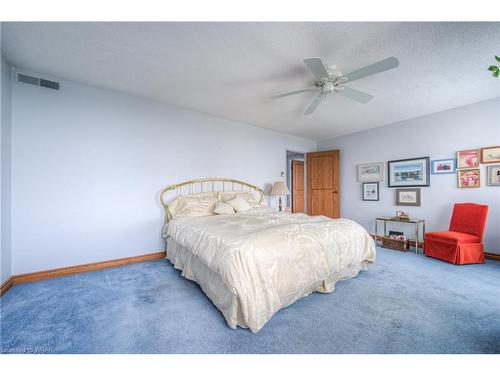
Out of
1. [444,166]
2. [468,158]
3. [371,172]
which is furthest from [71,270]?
[468,158]

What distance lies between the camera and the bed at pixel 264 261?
1551mm

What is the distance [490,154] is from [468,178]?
46 cm

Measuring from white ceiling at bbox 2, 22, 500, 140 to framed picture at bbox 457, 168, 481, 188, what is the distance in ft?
3.97

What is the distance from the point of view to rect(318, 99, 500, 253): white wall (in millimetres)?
3236

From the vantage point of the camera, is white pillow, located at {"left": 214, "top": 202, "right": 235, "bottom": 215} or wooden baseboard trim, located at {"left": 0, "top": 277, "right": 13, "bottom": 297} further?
white pillow, located at {"left": 214, "top": 202, "right": 235, "bottom": 215}

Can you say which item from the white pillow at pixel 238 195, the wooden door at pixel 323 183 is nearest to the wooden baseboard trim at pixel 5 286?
the white pillow at pixel 238 195

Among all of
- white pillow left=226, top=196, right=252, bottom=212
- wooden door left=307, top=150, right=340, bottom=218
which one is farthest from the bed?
wooden door left=307, top=150, right=340, bottom=218

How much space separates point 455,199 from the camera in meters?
3.58

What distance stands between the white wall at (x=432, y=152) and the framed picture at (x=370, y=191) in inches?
4.7

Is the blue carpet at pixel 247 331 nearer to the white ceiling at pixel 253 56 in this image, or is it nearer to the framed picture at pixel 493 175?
the framed picture at pixel 493 175

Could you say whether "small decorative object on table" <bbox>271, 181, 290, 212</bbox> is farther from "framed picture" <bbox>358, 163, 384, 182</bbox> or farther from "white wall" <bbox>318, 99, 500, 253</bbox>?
"framed picture" <bbox>358, 163, 384, 182</bbox>

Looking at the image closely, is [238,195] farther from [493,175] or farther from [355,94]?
[493,175]
